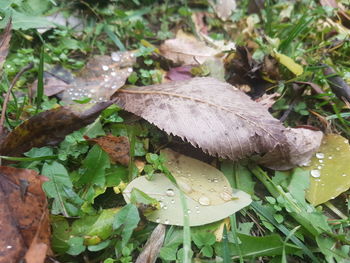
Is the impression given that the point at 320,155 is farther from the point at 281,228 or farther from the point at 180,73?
the point at 180,73

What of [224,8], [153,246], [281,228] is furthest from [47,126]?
[224,8]

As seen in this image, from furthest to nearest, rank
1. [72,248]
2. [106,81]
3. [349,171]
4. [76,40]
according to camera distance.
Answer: [76,40]
[106,81]
[349,171]
[72,248]

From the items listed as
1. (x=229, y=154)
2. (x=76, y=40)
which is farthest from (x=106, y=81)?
(x=229, y=154)

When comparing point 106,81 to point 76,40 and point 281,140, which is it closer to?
point 76,40

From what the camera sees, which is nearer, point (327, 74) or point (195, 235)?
point (195, 235)

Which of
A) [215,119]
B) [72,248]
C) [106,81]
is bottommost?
[72,248]

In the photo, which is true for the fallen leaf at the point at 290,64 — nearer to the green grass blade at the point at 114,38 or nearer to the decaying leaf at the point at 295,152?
the decaying leaf at the point at 295,152

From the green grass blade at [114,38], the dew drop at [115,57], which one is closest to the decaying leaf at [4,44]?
the dew drop at [115,57]

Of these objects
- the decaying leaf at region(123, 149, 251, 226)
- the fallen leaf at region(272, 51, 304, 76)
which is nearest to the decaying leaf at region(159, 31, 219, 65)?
the fallen leaf at region(272, 51, 304, 76)
